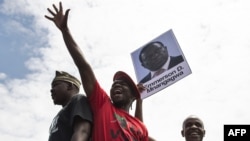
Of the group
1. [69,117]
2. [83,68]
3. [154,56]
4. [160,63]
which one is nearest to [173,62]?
[160,63]

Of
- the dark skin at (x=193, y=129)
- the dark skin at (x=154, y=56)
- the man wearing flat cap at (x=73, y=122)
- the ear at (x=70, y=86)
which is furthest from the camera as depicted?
the dark skin at (x=154, y=56)

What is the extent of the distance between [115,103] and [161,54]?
2560 millimetres

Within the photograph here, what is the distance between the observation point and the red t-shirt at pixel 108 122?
3.50 metres

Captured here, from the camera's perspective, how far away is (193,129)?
563cm

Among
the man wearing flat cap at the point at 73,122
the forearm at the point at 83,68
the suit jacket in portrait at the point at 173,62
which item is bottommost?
the man wearing flat cap at the point at 73,122

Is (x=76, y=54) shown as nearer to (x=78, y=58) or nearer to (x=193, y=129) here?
(x=78, y=58)

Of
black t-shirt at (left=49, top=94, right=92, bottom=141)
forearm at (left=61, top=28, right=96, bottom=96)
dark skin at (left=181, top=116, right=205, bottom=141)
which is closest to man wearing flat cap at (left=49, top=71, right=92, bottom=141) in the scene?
black t-shirt at (left=49, top=94, right=92, bottom=141)

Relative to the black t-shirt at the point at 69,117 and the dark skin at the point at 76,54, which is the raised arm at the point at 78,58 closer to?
the dark skin at the point at 76,54

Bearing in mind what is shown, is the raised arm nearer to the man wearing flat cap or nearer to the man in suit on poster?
the man wearing flat cap

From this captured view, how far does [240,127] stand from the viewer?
6.73 m

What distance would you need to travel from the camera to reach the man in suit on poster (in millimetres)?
6262

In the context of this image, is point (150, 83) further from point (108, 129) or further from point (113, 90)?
point (108, 129)

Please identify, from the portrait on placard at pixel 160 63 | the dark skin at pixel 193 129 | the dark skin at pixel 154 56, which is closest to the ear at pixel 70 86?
the portrait on placard at pixel 160 63

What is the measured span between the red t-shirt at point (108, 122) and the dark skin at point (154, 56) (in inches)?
105
